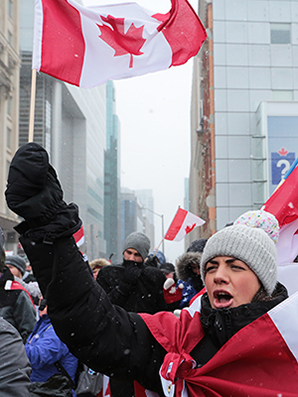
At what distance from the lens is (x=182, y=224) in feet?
30.0

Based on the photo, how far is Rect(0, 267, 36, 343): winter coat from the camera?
416cm

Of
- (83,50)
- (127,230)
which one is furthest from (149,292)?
(127,230)

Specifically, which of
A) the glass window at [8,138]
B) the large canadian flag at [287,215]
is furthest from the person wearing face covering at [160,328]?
the glass window at [8,138]

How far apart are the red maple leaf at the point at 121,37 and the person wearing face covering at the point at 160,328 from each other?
2575 mm

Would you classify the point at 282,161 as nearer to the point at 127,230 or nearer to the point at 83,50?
the point at 83,50

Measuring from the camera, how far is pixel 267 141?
798 inches

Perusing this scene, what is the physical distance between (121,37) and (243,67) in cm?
2120

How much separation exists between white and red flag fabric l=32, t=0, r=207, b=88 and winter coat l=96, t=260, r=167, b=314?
1824mm

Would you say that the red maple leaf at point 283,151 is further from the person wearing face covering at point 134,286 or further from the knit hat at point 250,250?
the knit hat at point 250,250

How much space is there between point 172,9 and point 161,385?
322 cm

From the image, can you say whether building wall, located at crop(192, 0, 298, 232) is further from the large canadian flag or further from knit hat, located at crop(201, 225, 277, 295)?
knit hat, located at crop(201, 225, 277, 295)

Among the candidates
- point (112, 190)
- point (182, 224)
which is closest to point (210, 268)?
point (182, 224)

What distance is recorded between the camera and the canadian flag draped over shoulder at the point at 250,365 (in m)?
1.70

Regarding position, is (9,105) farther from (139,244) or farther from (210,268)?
(210,268)
